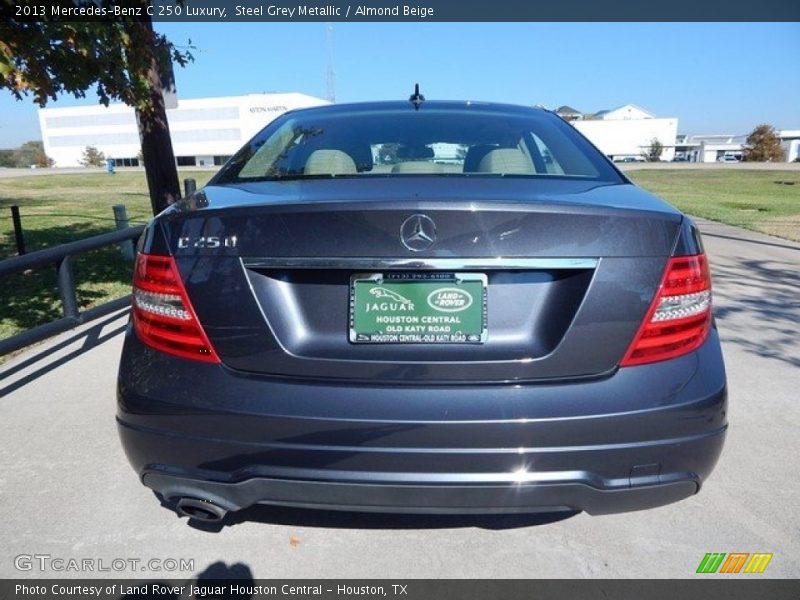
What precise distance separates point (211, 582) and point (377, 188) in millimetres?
1529

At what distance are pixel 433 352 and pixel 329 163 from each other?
1.11 m

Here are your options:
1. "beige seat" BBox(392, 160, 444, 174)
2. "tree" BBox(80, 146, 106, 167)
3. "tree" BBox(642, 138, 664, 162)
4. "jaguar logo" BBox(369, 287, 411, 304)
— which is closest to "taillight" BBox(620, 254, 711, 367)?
"jaguar logo" BBox(369, 287, 411, 304)

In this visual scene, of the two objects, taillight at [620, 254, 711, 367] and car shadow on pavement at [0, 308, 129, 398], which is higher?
taillight at [620, 254, 711, 367]

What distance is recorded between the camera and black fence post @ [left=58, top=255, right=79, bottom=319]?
15.5 ft

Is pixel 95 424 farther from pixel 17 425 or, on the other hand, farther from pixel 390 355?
pixel 390 355

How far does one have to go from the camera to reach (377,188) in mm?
1908

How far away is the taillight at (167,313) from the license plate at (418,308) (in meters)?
0.49

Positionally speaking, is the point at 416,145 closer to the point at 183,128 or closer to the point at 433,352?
the point at 433,352

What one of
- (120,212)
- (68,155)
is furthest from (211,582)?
(68,155)

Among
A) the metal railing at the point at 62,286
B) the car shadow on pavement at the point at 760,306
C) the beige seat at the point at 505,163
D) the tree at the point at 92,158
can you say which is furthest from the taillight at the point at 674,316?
the tree at the point at 92,158

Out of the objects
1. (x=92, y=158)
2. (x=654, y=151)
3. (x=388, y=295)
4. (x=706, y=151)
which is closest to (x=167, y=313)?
(x=388, y=295)

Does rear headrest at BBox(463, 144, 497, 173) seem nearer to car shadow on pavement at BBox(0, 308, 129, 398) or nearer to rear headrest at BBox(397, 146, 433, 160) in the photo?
rear headrest at BBox(397, 146, 433, 160)

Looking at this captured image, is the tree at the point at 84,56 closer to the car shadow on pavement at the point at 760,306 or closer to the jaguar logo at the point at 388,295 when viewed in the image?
the jaguar logo at the point at 388,295

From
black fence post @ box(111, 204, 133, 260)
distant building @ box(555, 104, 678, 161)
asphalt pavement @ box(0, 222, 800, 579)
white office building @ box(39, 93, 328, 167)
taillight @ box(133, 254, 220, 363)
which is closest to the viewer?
taillight @ box(133, 254, 220, 363)
